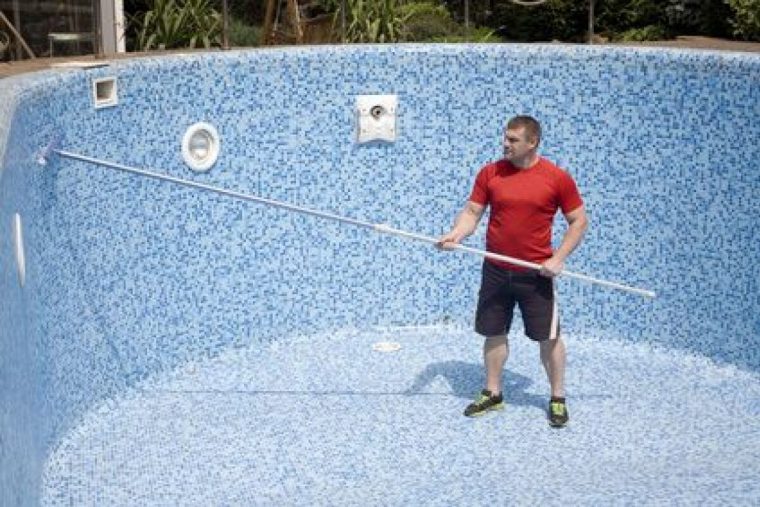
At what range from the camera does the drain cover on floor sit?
6.52m

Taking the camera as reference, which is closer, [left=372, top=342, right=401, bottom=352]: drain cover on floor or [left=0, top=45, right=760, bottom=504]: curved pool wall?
[left=0, top=45, right=760, bottom=504]: curved pool wall

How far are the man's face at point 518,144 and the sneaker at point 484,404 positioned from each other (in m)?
1.12

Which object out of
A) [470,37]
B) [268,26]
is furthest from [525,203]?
[470,37]

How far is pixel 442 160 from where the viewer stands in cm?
671

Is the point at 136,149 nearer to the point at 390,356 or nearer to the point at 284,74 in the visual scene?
the point at 284,74

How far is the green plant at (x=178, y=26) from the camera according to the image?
27.4 ft

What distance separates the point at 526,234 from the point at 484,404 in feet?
2.81

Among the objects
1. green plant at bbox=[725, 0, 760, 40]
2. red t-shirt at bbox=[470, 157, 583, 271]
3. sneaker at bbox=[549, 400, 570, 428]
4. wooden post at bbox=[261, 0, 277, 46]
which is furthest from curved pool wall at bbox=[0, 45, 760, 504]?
green plant at bbox=[725, 0, 760, 40]

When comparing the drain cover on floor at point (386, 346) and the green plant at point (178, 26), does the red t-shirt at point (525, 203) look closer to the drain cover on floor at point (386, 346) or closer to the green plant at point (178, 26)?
the drain cover on floor at point (386, 346)

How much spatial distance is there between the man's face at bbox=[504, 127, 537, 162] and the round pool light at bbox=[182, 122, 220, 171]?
64.9 inches

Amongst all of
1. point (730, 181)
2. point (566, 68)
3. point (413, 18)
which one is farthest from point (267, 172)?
point (413, 18)

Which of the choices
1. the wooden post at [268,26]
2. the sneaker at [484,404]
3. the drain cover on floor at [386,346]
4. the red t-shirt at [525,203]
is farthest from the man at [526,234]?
the wooden post at [268,26]

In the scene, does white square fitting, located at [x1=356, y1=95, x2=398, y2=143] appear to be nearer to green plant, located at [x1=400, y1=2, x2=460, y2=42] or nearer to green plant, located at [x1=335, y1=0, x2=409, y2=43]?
green plant, located at [x1=335, y1=0, x2=409, y2=43]

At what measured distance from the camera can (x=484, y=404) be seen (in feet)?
18.6
